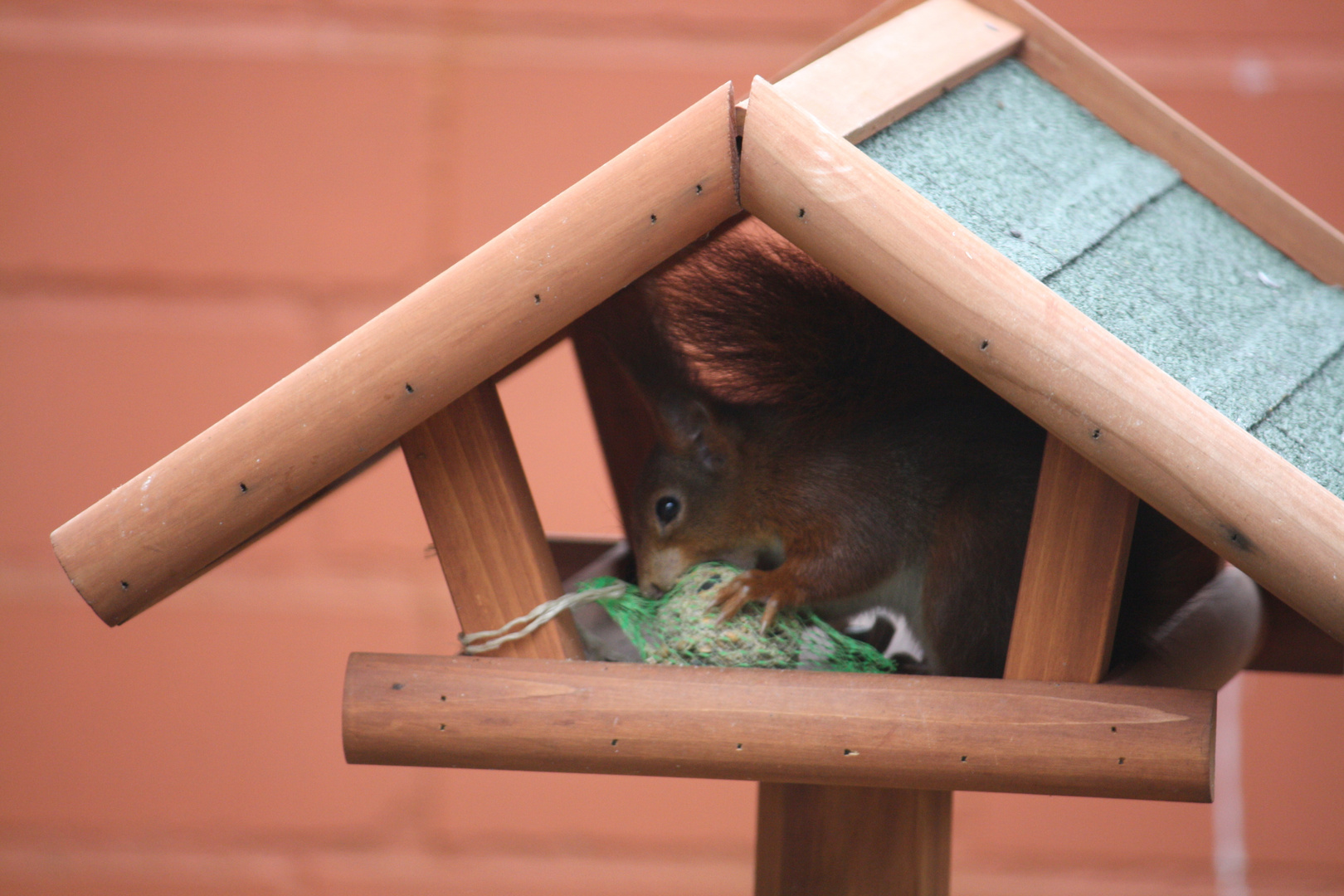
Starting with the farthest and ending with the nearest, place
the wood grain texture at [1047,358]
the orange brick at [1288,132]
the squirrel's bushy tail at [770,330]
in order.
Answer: the orange brick at [1288,132], the squirrel's bushy tail at [770,330], the wood grain texture at [1047,358]

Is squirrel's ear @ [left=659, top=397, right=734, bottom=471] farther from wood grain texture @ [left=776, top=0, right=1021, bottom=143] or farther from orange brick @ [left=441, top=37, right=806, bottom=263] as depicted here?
orange brick @ [left=441, top=37, right=806, bottom=263]

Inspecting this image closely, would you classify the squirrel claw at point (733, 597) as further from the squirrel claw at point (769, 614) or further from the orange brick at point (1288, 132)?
the orange brick at point (1288, 132)

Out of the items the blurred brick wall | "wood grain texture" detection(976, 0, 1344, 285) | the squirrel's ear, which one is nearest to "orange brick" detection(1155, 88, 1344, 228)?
the blurred brick wall

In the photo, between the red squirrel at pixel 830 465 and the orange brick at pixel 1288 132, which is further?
the orange brick at pixel 1288 132

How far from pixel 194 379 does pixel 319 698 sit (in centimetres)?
41

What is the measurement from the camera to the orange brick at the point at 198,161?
1.31 m

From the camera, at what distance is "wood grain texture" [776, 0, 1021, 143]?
1.76 feet

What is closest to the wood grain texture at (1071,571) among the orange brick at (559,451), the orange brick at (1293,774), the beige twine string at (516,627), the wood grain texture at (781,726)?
the wood grain texture at (781,726)

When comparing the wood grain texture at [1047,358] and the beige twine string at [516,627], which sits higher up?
the wood grain texture at [1047,358]

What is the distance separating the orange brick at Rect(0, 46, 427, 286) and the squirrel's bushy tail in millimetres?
756

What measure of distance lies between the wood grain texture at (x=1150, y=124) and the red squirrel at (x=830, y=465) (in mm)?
203

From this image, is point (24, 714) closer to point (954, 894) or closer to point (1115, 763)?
point (954, 894)

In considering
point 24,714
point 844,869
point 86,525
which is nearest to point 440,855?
point 24,714

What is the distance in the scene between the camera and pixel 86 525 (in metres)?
0.49
